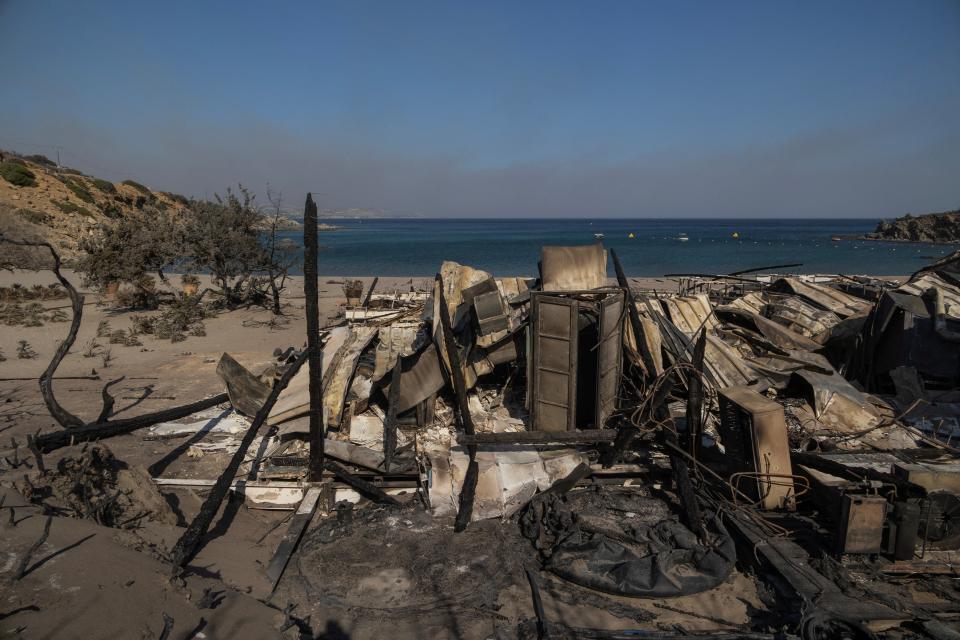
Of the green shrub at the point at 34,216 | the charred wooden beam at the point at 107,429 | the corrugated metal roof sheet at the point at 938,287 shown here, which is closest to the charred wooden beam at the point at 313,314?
the charred wooden beam at the point at 107,429

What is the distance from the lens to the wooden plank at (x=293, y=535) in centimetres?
489

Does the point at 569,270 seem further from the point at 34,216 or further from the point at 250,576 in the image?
the point at 34,216

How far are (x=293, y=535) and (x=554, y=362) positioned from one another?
3.38 m

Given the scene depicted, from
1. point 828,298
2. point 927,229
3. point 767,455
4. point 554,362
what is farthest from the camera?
point 927,229

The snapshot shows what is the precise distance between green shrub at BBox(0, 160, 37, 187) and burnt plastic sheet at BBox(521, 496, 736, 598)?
44794 millimetres

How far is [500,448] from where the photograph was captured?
256 inches

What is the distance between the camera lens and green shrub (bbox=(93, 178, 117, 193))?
1763 inches

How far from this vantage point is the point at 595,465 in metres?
6.45

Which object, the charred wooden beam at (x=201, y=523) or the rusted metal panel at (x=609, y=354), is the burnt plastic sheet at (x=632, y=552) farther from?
the charred wooden beam at (x=201, y=523)

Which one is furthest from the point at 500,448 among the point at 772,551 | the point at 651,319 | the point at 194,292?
the point at 194,292

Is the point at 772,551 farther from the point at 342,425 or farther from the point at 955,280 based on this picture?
the point at 955,280

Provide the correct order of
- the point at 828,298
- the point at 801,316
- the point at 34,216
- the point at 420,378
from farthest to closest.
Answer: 1. the point at 34,216
2. the point at 828,298
3. the point at 801,316
4. the point at 420,378

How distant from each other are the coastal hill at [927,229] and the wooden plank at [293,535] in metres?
87.0

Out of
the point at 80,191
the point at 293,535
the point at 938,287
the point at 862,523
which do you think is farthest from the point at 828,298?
the point at 80,191
